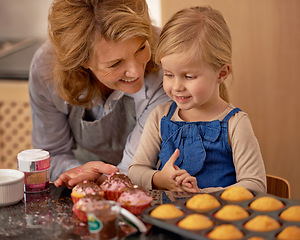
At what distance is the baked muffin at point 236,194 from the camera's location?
1.24 metres

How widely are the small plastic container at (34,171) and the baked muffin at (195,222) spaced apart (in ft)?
1.78

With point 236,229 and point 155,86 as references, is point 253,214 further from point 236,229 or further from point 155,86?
point 155,86

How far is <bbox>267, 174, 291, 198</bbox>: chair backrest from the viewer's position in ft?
5.60

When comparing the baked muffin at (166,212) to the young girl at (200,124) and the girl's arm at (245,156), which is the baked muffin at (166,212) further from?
the girl's arm at (245,156)

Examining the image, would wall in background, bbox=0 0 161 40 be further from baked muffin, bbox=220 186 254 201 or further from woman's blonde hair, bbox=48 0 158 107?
baked muffin, bbox=220 186 254 201

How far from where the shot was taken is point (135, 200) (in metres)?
1.23

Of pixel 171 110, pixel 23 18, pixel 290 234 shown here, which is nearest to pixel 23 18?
pixel 23 18

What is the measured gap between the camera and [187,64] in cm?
147

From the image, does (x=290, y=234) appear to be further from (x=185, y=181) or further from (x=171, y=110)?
(x=171, y=110)

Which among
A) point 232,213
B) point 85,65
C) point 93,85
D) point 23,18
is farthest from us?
point 23,18

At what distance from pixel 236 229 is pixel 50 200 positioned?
0.58 m

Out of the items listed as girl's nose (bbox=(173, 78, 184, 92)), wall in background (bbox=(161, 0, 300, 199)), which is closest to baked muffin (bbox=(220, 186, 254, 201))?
girl's nose (bbox=(173, 78, 184, 92))

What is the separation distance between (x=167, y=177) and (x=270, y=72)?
3.41ft

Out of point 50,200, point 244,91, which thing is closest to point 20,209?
point 50,200
